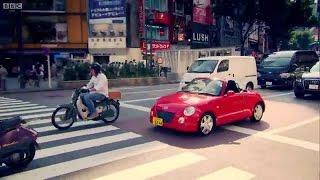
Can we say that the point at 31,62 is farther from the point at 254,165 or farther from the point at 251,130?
the point at 254,165

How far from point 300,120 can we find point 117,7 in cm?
2722

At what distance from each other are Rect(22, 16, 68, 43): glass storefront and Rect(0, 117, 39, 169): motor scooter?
31931 mm

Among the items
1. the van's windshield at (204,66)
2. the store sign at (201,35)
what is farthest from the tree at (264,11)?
the van's windshield at (204,66)

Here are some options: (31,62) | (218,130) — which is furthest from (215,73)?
(31,62)

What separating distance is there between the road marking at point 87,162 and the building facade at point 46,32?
29676mm

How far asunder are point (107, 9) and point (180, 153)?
29.9m

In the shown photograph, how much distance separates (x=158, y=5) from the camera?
3984cm

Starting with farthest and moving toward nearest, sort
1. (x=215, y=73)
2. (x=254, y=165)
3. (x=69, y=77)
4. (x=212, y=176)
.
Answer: (x=69, y=77), (x=215, y=73), (x=254, y=165), (x=212, y=176)

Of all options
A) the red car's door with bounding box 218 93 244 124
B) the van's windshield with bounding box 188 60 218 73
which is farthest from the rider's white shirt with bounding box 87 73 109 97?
the van's windshield with bounding box 188 60 218 73

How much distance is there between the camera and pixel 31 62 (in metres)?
36.0

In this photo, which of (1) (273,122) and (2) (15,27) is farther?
(2) (15,27)

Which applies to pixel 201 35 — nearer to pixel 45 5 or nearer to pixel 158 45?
pixel 158 45

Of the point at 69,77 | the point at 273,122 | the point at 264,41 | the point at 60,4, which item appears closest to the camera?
the point at 273,122

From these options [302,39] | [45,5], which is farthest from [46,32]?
[302,39]
